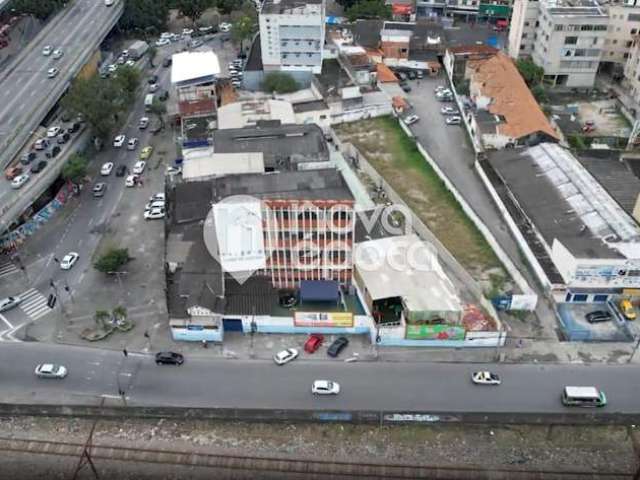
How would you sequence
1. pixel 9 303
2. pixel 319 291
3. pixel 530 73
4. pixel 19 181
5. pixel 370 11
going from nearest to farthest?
pixel 319 291 < pixel 9 303 < pixel 19 181 < pixel 530 73 < pixel 370 11

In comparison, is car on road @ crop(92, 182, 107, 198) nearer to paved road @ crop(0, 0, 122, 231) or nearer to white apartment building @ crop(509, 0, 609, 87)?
paved road @ crop(0, 0, 122, 231)

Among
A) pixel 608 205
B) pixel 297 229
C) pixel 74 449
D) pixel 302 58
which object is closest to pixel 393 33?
pixel 302 58

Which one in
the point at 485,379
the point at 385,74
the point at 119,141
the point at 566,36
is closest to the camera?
the point at 485,379

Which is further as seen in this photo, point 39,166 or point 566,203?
point 39,166

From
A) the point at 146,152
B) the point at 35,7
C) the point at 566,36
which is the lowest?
the point at 146,152

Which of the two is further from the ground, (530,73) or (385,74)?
(530,73)

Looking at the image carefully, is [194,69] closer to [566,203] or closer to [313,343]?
[313,343]

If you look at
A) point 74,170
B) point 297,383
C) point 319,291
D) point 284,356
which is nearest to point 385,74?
point 74,170

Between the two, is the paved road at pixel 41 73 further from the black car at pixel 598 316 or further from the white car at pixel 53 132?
the black car at pixel 598 316
